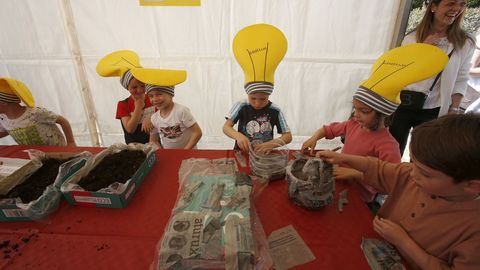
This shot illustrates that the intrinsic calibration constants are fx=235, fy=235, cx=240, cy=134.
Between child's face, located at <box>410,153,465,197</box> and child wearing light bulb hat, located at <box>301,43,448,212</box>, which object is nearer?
child's face, located at <box>410,153,465,197</box>

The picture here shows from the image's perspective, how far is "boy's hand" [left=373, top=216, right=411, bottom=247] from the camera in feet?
2.27

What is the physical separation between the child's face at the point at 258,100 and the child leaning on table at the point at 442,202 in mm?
835

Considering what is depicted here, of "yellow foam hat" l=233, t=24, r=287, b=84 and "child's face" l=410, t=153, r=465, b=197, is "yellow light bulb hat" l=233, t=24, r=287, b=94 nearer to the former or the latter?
"yellow foam hat" l=233, t=24, r=287, b=84

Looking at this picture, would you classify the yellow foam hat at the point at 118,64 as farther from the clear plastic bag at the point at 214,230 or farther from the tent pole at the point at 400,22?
the tent pole at the point at 400,22

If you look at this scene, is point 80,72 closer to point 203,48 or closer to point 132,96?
point 132,96

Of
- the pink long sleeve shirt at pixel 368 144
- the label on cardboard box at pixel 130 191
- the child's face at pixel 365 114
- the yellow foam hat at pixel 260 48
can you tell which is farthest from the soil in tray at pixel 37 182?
the child's face at pixel 365 114

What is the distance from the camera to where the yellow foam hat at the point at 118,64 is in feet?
5.16

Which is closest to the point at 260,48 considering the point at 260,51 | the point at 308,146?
the point at 260,51

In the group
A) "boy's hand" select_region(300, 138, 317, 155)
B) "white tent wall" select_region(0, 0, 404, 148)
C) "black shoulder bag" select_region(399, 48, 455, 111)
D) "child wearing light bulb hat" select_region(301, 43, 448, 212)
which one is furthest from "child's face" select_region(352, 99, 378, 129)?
"white tent wall" select_region(0, 0, 404, 148)

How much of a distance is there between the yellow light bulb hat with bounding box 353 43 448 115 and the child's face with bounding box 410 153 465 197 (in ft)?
1.46

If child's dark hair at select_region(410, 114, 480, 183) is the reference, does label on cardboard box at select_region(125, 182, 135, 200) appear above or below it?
below

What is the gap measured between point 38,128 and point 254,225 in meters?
1.62

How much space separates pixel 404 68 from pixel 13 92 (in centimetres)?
212

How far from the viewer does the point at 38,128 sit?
1555mm
